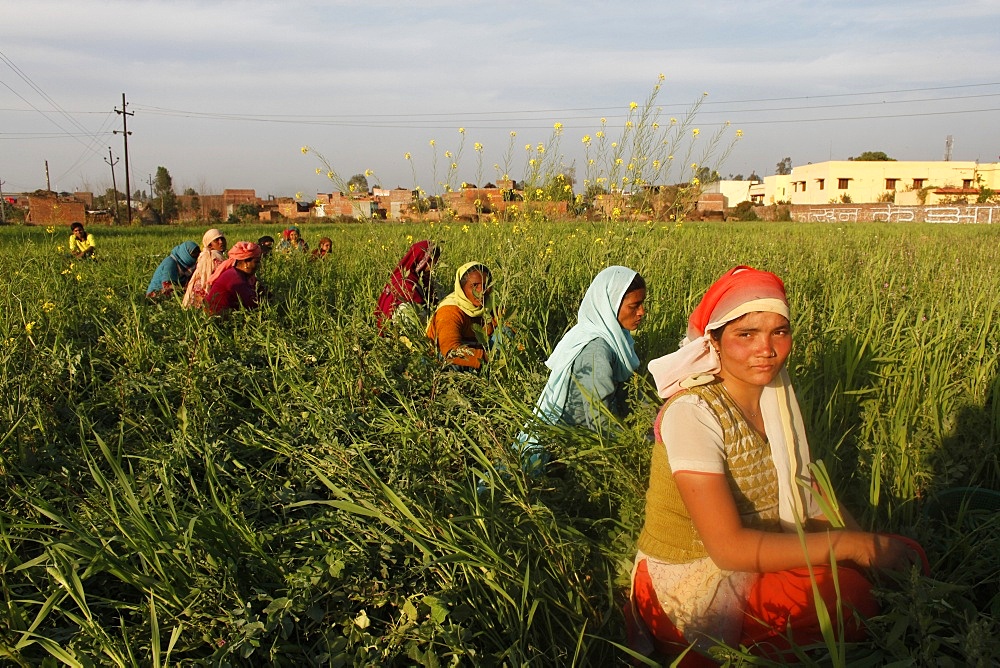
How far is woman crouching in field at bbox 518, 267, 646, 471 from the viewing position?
2430 millimetres

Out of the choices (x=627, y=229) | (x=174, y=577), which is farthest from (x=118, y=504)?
(x=627, y=229)

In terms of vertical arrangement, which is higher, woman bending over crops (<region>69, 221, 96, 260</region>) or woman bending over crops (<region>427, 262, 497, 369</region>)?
woman bending over crops (<region>69, 221, 96, 260</region>)

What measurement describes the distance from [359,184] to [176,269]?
9.40ft

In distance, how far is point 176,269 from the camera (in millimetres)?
6117

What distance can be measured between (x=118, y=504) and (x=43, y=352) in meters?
1.80

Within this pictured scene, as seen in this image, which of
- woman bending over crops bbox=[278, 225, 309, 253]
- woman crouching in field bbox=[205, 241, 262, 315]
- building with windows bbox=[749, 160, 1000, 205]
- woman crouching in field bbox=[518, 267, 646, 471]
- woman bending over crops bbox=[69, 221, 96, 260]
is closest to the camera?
woman crouching in field bbox=[518, 267, 646, 471]

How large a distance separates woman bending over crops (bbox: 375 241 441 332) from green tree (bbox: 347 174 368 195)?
46cm

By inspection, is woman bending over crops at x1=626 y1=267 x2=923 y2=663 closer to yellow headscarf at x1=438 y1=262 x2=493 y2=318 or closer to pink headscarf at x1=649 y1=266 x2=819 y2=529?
pink headscarf at x1=649 y1=266 x2=819 y2=529

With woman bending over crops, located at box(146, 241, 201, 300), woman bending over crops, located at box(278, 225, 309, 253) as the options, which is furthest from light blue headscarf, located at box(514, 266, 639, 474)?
woman bending over crops, located at box(278, 225, 309, 253)

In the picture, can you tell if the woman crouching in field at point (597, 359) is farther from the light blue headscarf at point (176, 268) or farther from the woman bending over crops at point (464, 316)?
the light blue headscarf at point (176, 268)

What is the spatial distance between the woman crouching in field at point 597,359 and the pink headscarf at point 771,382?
0.79 meters

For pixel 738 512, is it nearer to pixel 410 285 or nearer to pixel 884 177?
pixel 410 285

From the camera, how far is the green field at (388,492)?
1.54 meters

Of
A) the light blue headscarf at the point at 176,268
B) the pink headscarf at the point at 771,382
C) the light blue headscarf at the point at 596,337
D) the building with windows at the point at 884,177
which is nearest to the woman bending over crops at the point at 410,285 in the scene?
the light blue headscarf at the point at 596,337
